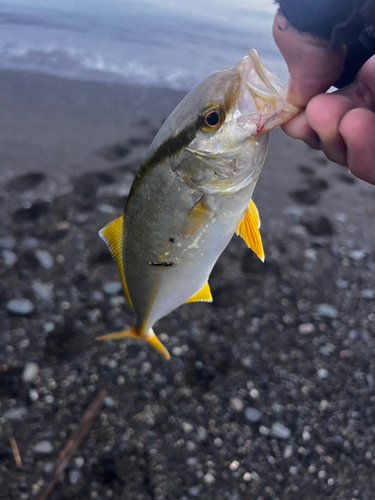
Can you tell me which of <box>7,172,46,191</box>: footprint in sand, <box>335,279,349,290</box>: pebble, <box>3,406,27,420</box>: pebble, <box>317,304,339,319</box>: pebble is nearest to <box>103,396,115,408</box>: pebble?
<box>3,406,27,420</box>: pebble

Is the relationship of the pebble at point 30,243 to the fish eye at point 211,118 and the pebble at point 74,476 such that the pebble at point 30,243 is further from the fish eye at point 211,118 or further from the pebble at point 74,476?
the fish eye at point 211,118

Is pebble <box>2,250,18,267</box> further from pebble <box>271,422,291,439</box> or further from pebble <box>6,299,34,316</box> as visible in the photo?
pebble <box>271,422,291,439</box>

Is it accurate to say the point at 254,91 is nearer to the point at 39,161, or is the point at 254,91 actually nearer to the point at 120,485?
the point at 120,485

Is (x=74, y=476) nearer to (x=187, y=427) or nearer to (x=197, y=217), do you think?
(x=187, y=427)

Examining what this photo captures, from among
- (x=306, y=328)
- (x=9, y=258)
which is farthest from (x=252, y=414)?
(x=9, y=258)

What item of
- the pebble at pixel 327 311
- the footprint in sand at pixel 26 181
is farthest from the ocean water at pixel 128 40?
the pebble at pixel 327 311

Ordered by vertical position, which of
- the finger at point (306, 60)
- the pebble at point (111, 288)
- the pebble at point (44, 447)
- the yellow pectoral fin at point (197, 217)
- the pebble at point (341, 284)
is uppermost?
the finger at point (306, 60)
